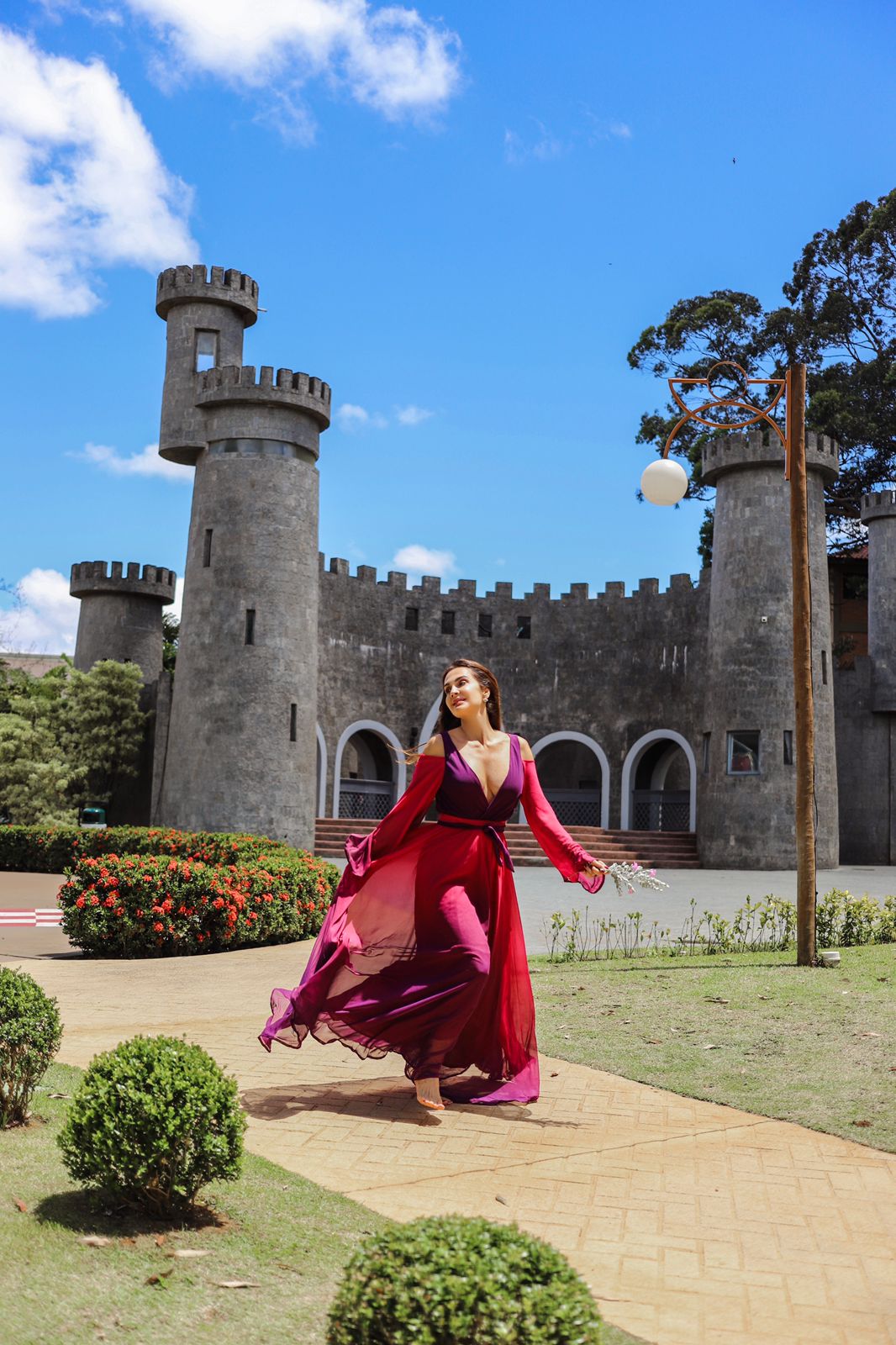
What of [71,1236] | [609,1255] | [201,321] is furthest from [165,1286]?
[201,321]

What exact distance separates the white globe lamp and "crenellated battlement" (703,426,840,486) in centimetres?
1794

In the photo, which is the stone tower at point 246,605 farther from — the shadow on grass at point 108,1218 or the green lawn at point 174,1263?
the shadow on grass at point 108,1218

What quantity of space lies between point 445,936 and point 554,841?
825 millimetres

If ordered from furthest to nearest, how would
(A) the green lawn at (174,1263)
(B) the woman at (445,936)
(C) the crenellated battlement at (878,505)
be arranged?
(C) the crenellated battlement at (878,505), (B) the woman at (445,936), (A) the green lawn at (174,1263)

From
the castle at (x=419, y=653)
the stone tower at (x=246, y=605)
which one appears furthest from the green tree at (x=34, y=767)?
the stone tower at (x=246, y=605)

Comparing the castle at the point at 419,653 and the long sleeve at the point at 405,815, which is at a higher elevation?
the castle at the point at 419,653

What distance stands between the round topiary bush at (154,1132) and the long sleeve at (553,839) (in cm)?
244

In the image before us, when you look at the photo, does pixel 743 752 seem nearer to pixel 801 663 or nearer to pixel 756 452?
pixel 756 452

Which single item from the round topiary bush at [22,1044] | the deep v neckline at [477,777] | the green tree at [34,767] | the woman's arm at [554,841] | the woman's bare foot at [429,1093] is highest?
the green tree at [34,767]

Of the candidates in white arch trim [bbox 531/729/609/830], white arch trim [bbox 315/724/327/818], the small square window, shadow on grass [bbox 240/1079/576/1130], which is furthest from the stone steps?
shadow on grass [bbox 240/1079/576/1130]

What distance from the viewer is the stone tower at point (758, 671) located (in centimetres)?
2664

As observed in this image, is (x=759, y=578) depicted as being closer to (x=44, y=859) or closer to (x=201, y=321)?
(x=201, y=321)

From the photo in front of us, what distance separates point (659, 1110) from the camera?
19.9ft

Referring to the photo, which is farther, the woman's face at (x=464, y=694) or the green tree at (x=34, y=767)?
the green tree at (x=34, y=767)
